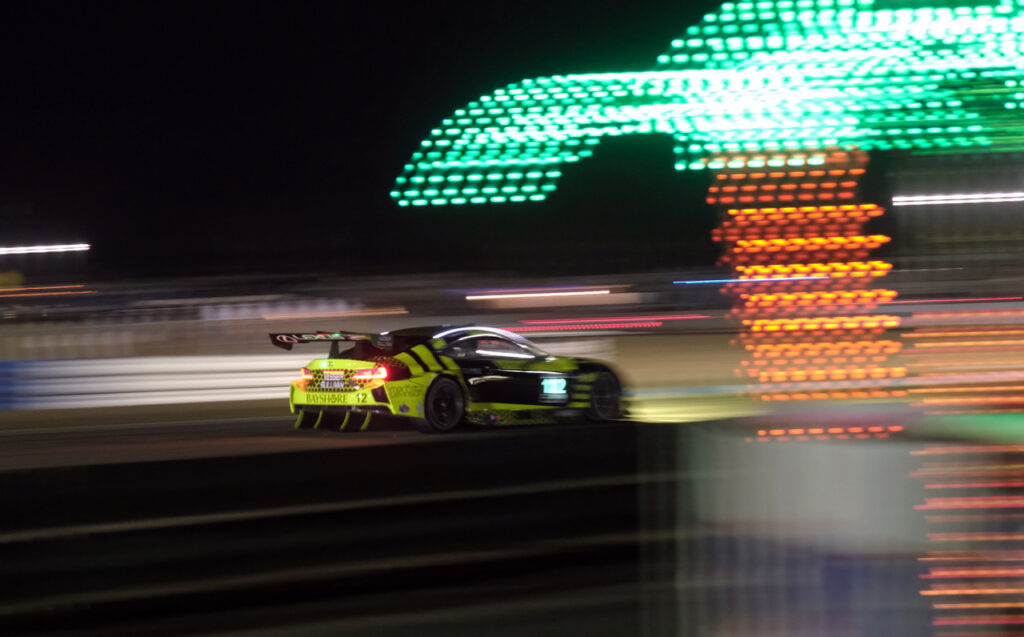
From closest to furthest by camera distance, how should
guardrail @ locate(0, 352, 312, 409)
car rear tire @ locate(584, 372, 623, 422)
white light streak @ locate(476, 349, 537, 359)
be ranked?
white light streak @ locate(476, 349, 537, 359)
car rear tire @ locate(584, 372, 623, 422)
guardrail @ locate(0, 352, 312, 409)

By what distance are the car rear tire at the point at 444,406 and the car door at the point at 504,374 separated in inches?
5.6

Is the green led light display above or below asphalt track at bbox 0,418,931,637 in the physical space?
above

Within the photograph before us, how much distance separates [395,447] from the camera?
20.6 ft

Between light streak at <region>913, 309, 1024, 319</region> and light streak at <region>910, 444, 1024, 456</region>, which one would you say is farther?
light streak at <region>913, 309, 1024, 319</region>

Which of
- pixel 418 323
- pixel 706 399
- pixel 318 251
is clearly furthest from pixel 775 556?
pixel 318 251

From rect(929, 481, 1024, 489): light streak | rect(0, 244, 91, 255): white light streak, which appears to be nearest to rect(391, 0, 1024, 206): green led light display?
rect(929, 481, 1024, 489): light streak

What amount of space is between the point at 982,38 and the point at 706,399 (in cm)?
674

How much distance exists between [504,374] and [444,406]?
2.32 feet

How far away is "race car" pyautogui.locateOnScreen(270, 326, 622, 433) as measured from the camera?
35.2 ft

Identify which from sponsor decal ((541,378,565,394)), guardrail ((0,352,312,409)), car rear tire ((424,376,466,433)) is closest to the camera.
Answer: car rear tire ((424,376,466,433))

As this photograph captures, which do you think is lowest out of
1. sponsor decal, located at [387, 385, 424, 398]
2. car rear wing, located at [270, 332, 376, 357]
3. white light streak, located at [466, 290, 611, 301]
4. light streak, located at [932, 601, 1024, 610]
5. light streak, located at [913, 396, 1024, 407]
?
light streak, located at [932, 601, 1024, 610]

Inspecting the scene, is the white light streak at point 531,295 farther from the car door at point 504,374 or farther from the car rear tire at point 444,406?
the car rear tire at point 444,406

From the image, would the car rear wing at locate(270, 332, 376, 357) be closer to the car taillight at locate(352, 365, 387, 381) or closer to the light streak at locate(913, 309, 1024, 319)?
the car taillight at locate(352, 365, 387, 381)

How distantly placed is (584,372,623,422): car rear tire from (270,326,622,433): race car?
45 mm
